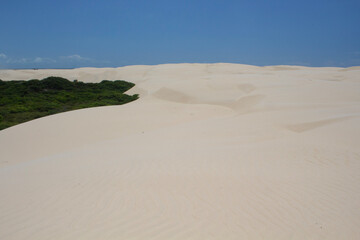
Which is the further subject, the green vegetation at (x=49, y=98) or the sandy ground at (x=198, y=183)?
the green vegetation at (x=49, y=98)

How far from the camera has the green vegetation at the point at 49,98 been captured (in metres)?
14.8

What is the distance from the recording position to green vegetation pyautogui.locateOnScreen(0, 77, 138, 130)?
1484 centimetres

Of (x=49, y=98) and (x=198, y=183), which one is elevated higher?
(x=49, y=98)

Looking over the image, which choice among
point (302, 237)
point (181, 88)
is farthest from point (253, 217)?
point (181, 88)

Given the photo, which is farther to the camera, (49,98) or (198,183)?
(49,98)

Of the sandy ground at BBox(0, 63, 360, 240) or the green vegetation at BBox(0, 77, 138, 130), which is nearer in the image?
the sandy ground at BBox(0, 63, 360, 240)

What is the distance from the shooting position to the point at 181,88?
18531 mm

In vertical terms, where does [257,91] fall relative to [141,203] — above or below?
above

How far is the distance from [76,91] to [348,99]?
19700 millimetres

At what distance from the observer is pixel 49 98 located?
1952cm

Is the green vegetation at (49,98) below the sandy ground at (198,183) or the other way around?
the other way around

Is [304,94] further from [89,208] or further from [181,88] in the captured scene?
[89,208]

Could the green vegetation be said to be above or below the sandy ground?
above

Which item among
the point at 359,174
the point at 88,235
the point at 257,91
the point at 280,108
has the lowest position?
the point at 88,235
